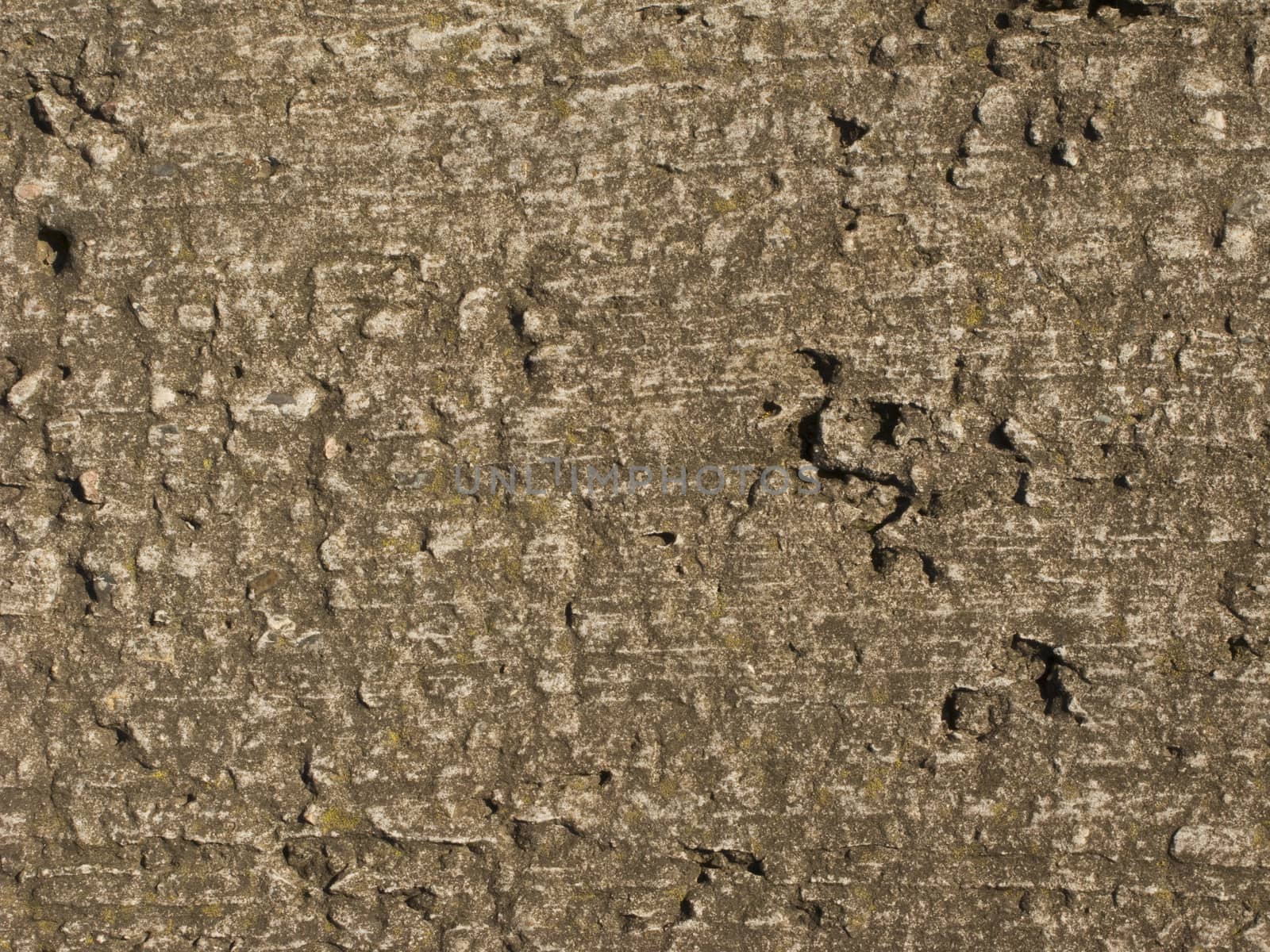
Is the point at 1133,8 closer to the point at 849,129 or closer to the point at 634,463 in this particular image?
the point at 849,129

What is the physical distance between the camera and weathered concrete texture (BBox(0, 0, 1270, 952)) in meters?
1.63

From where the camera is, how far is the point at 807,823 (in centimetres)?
167

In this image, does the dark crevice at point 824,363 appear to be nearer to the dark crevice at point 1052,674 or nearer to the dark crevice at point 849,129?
the dark crevice at point 849,129

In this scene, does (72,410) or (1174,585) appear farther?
(72,410)

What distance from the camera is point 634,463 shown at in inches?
66.3

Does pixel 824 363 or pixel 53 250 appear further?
pixel 53 250

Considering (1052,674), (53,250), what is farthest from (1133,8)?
(53,250)

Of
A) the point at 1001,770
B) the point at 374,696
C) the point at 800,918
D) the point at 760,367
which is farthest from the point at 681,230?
the point at 800,918

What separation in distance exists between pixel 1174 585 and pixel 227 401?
1785 mm

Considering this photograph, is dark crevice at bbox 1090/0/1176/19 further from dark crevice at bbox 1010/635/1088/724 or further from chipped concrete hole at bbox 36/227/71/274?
chipped concrete hole at bbox 36/227/71/274

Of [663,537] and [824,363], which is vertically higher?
[824,363]

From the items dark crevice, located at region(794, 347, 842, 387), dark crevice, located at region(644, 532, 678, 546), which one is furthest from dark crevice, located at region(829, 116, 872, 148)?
dark crevice, located at region(644, 532, 678, 546)

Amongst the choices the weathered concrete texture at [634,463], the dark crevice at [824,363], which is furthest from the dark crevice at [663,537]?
the dark crevice at [824,363]

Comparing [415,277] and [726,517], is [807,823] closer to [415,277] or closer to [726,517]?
[726,517]
